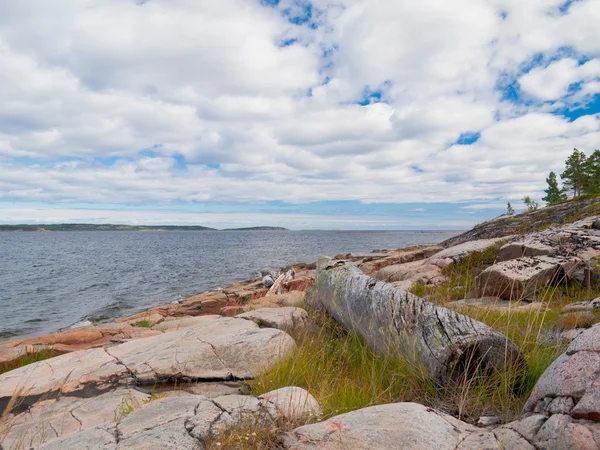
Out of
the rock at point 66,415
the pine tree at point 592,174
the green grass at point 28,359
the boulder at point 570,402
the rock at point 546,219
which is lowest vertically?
the green grass at point 28,359

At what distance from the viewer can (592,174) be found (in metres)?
54.6

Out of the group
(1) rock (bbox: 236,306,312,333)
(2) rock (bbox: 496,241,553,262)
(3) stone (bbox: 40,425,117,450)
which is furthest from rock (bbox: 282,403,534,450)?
(2) rock (bbox: 496,241,553,262)

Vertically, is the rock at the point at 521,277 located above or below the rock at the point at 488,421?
above

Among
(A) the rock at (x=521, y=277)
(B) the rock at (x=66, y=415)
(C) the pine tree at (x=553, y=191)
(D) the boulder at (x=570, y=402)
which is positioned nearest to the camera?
(D) the boulder at (x=570, y=402)

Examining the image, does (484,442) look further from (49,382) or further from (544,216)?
(544,216)

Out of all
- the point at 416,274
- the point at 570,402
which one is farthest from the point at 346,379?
the point at 416,274

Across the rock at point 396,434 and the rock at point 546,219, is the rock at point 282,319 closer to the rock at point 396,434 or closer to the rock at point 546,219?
the rock at point 396,434

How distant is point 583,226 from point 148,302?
69.4 ft

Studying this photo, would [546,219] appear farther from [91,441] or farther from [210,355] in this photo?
[91,441]

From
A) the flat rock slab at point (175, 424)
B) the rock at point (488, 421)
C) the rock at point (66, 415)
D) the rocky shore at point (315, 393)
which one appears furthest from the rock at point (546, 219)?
the rock at point (66, 415)

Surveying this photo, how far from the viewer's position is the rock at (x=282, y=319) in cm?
704

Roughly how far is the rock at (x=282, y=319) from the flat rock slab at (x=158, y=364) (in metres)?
0.56

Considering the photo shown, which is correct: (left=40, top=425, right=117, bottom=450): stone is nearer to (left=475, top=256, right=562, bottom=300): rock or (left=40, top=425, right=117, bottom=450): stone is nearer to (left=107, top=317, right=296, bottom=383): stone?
(left=107, top=317, right=296, bottom=383): stone

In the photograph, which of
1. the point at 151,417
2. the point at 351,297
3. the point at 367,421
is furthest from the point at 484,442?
the point at 351,297
